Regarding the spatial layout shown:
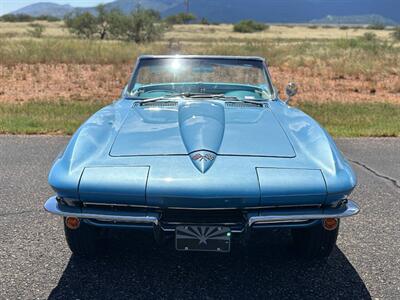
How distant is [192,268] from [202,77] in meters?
1.99

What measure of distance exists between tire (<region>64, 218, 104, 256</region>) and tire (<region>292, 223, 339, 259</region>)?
130 centimetres

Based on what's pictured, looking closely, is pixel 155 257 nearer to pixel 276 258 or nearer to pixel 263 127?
pixel 276 258

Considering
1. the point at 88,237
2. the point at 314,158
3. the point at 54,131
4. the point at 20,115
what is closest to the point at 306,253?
the point at 314,158

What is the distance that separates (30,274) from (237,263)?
4.42 feet

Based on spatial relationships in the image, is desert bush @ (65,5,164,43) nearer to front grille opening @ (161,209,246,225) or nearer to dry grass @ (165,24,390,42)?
dry grass @ (165,24,390,42)

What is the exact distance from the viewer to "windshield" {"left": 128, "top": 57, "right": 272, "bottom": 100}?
437 centimetres

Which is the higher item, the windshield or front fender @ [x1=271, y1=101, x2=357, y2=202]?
the windshield

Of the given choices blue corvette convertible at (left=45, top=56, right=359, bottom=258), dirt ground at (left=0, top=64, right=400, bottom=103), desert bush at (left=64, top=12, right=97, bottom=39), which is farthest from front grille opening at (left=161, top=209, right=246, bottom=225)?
desert bush at (left=64, top=12, right=97, bottom=39)

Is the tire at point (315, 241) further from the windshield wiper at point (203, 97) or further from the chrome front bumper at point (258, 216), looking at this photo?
the windshield wiper at point (203, 97)

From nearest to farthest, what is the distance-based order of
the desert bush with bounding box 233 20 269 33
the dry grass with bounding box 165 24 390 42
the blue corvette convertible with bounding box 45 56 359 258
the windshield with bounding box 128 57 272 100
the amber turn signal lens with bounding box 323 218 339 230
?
the blue corvette convertible with bounding box 45 56 359 258
the amber turn signal lens with bounding box 323 218 339 230
the windshield with bounding box 128 57 272 100
the dry grass with bounding box 165 24 390 42
the desert bush with bounding box 233 20 269 33

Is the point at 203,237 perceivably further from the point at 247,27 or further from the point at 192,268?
the point at 247,27

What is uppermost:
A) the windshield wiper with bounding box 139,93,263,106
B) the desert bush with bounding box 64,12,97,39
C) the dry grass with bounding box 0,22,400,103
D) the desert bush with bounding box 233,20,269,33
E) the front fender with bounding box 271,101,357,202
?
the windshield wiper with bounding box 139,93,263,106

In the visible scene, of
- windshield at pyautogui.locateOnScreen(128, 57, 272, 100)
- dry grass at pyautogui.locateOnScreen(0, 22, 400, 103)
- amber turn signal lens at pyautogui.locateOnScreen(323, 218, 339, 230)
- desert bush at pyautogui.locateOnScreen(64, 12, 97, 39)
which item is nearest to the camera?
amber turn signal lens at pyautogui.locateOnScreen(323, 218, 339, 230)

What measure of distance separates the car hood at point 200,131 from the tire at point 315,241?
0.57m
